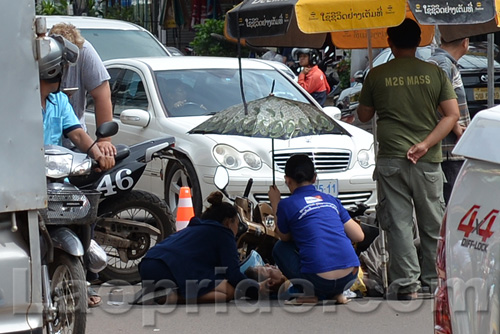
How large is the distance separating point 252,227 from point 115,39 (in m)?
6.87

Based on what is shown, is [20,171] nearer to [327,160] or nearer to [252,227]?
[252,227]

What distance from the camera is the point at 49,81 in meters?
6.15

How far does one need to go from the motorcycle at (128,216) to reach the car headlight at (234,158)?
1247mm

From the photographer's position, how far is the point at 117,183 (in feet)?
24.9

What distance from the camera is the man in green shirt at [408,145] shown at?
6.98m

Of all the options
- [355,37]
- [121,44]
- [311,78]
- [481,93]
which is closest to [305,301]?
[355,37]

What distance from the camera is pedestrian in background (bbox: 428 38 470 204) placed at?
755 centimetres

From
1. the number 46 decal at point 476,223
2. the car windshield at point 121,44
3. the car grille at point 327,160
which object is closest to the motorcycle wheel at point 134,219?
the car grille at point 327,160

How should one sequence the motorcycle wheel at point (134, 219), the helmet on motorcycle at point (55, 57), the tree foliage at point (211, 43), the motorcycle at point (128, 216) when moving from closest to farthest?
the helmet on motorcycle at point (55, 57) → the motorcycle at point (128, 216) → the motorcycle wheel at point (134, 219) → the tree foliage at point (211, 43)

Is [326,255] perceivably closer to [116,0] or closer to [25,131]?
[25,131]

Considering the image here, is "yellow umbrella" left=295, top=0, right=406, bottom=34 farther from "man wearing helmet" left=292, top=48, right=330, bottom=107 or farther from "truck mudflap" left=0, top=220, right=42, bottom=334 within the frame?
"man wearing helmet" left=292, top=48, right=330, bottom=107

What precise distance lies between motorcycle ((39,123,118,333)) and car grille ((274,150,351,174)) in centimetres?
370

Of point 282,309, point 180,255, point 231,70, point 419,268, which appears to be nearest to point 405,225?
point 419,268

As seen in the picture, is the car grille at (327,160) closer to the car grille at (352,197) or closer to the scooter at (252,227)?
the car grille at (352,197)
